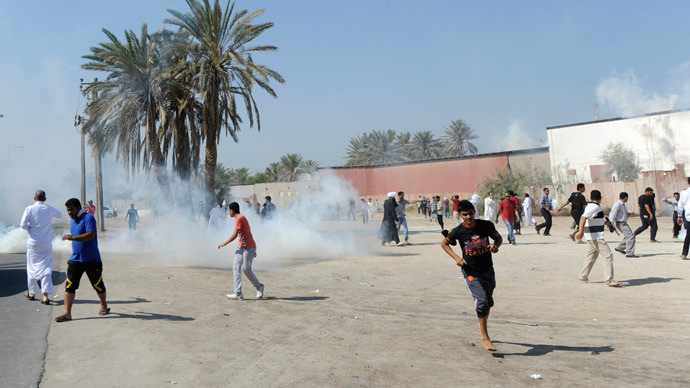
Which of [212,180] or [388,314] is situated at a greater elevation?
[212,180]

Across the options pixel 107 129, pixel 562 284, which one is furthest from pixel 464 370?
pixel 107 129

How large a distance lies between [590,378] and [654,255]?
9495 millimetres

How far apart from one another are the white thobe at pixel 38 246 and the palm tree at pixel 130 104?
14006 millimetres

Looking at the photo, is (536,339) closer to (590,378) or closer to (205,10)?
(590,378)

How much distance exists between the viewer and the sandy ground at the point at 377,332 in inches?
197

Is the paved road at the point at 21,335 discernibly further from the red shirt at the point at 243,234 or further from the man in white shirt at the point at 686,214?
the man in white shirt at the point at 686,214

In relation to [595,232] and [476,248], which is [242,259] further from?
[595,232]

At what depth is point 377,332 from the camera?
6.64 metres

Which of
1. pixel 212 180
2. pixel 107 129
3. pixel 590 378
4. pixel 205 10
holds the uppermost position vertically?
pixel 205 10

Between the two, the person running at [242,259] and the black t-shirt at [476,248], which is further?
the person running at [242,259]

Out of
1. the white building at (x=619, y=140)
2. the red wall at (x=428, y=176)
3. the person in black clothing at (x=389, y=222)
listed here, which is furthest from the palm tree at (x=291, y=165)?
Answer: the person in black clothing at (x=389, y=222)

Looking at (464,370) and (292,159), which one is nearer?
(464,370)

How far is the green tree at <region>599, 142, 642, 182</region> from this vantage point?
140 ft

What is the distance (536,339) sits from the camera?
6.24 metres
